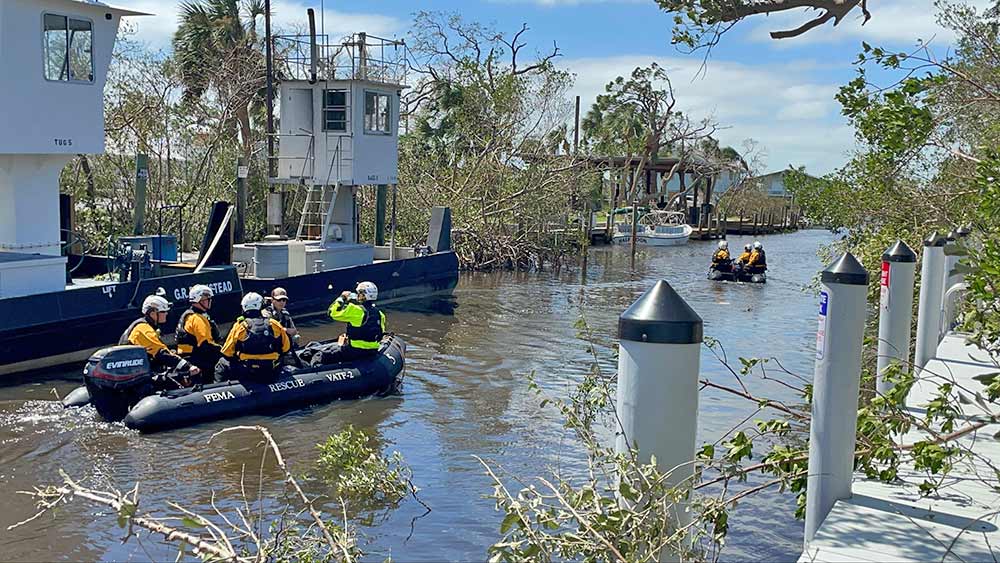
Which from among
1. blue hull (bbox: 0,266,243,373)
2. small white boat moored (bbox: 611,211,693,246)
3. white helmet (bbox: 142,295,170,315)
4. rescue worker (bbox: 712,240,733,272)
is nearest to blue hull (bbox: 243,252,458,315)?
blue hull (bbox: 0,266,243,373)

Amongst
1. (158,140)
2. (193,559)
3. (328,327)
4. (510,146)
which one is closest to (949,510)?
(193,559)

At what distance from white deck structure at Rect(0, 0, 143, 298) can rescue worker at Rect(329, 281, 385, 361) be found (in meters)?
5.30

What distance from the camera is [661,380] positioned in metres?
3.68

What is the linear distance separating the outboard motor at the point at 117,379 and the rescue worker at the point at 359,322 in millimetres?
2791

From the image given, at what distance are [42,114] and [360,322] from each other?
6.43 m

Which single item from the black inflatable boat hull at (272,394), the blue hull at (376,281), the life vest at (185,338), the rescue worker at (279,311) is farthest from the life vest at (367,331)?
the blue hull at (376,281)

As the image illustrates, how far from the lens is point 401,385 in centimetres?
1485

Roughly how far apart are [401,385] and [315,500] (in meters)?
5.39

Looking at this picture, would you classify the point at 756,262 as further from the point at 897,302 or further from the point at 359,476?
the point at 897,302

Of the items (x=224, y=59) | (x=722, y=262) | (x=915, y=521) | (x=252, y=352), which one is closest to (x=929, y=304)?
(x=915, y=521)

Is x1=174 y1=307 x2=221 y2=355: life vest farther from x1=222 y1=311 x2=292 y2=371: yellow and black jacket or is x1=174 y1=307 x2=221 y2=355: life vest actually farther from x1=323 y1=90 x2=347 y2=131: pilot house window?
x1=323 y1=90 x2=347 y2=131: pilot house window

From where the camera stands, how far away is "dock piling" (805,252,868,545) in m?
4.96

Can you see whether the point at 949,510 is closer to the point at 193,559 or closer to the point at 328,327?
the point at 193,559

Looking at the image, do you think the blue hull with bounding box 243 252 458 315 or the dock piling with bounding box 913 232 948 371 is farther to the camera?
the blue hull with bounding box 243 252 458 315
